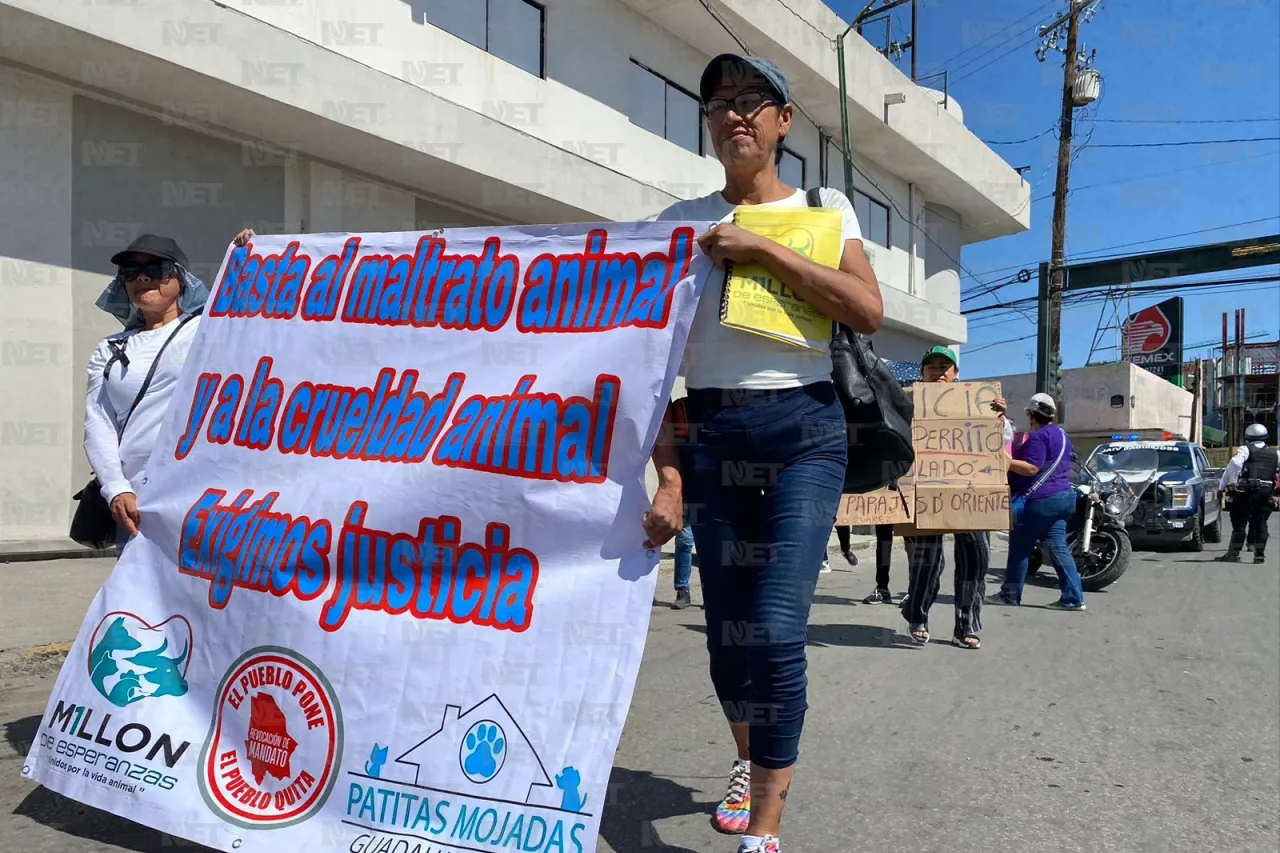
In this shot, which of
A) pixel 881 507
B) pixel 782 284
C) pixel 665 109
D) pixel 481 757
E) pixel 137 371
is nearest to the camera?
pixel 481 757

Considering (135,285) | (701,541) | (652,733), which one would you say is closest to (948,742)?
(652,733)

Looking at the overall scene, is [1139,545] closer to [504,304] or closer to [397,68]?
[397,68]

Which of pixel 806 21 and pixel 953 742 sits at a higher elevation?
pixel 806 21

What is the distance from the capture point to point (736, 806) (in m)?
2.66

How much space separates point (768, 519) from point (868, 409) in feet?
1.39

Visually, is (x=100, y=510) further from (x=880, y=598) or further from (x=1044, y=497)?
(x=1044, y=497)

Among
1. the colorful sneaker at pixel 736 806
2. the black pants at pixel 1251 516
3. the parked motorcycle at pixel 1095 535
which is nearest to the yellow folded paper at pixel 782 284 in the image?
the colorful sneaker at pixel 736 806

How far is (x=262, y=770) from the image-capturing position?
239 centimetres

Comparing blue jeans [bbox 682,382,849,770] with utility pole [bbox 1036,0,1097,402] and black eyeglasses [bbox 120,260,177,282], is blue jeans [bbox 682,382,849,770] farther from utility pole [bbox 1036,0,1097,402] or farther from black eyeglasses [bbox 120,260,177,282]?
utility pole [bbox 1036,0,1097,402]

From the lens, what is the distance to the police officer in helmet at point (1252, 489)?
11836 millimetres

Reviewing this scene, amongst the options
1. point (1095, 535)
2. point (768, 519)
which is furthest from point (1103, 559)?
point (768, 519)

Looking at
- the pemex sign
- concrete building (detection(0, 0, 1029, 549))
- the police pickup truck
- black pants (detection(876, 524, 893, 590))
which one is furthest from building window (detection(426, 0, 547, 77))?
the pemex sign

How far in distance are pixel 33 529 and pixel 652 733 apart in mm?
6617

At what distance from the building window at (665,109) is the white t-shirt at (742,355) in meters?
12.0
